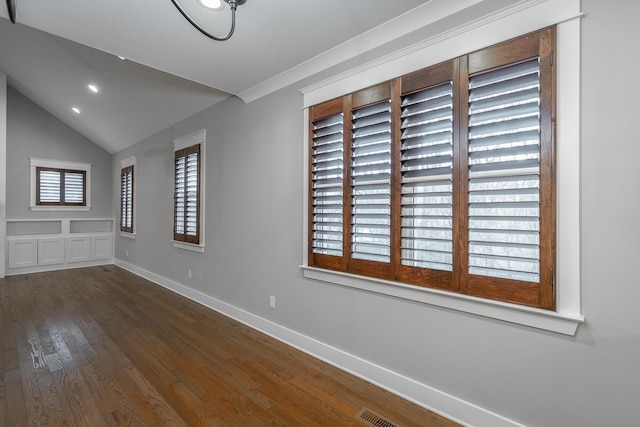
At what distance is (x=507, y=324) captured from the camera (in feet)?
5.57

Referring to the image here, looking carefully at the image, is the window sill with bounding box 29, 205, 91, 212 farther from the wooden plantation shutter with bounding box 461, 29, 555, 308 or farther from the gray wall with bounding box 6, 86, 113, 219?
the wooden plantation shutter with bounding box 461, 29, 555, 308

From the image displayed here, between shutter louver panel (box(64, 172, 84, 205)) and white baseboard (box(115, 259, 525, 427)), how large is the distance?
5533 mm

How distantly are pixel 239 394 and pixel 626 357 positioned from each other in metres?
2.18

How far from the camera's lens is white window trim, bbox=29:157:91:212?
6.40 metres

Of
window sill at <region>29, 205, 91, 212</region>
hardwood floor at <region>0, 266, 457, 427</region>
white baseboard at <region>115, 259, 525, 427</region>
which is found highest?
window sill at <region>29, 205, 91, 212</region>

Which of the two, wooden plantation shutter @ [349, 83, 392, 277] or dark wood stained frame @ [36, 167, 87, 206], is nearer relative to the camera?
wooden plantation shutter @ [349, 83, 392, 277]

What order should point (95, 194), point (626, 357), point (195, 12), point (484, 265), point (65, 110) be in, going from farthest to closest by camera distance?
1. point (95, 194)
2. point (65, 110)
3. point (195, 12)
4. point (484, 265)
5. point (626, 357)

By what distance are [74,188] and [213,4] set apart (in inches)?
278

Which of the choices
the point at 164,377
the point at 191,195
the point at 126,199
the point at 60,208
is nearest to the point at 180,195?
the point at 191,195

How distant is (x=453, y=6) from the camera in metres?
1.87

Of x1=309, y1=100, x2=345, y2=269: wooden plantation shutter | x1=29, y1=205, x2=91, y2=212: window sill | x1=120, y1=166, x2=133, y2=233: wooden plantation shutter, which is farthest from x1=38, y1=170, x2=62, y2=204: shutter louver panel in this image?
x1=309, y1=100, x2=345, y2=269: wooden plantation shutter

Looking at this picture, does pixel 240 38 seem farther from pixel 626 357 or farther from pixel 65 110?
pixel 65 110

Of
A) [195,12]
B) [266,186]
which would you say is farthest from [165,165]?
[195,12]

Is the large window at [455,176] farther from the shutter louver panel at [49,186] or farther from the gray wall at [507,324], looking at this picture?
the shutter louver panel at [49,186]
